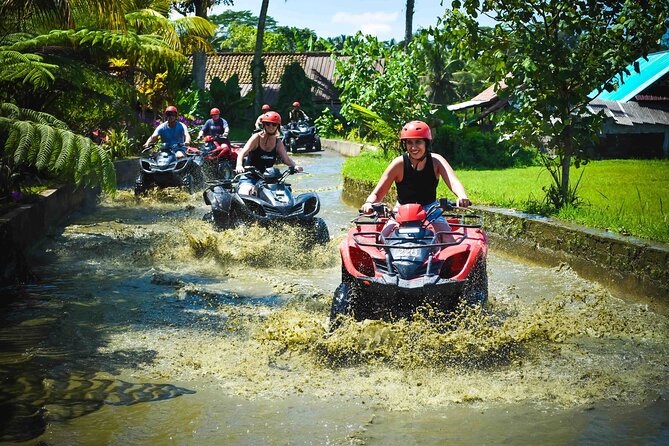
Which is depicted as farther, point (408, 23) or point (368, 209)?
point (408, 23)

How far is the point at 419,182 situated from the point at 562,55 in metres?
4.84

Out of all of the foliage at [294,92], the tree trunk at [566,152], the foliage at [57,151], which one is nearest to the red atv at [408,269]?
the foliage at [57,151]

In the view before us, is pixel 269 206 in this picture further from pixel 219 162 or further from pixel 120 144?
pixel 120 144

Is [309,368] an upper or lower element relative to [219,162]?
lower

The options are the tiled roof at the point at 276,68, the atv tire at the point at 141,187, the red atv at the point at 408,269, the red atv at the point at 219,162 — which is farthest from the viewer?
the tiled roof at the point at 276,68

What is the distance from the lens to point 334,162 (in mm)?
26875

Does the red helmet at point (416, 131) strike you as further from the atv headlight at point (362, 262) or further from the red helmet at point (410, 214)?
the atv headlight at point (362, 262)

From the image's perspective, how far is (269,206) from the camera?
33.2 feet

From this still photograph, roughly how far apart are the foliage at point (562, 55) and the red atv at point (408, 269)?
16.8ft

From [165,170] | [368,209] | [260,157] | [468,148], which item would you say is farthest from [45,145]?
[468,148]

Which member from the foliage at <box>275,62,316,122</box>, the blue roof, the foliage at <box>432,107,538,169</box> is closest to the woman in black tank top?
the foliage at <box>432,107,538,169</box>

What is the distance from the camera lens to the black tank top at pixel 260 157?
1121 cm

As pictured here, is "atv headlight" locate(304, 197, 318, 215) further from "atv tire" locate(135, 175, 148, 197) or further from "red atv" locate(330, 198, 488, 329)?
"atv tire" locate(135, 175, 148, 197)

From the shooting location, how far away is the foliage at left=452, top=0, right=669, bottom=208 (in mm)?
10773
